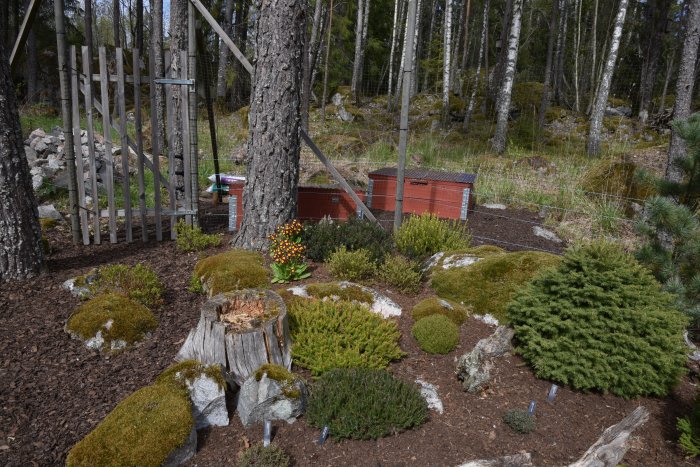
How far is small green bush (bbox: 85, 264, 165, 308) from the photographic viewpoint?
16.0 feet

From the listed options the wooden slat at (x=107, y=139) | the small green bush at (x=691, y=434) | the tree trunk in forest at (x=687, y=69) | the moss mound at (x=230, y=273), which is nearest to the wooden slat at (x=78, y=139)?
the wooden slat at (x=107, y=139)

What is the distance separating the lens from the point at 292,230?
5844 millimetres

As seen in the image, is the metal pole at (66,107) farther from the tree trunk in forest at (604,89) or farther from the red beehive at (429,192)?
the tree trunk in forest at (604,89)

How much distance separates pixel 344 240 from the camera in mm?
5809

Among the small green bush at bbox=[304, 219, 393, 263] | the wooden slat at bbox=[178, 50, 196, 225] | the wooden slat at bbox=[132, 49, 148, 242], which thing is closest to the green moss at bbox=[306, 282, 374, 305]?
the small green bush at bbox=[304, 219, 393, 263]

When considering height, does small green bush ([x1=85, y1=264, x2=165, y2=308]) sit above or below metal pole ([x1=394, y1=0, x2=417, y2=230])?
below

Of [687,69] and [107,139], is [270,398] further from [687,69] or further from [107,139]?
[687,69]

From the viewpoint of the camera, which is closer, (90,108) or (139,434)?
(139,434)

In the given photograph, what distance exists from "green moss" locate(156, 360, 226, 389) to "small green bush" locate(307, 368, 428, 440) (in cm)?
69

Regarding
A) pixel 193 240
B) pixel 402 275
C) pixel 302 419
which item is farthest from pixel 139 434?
pixel 193 240

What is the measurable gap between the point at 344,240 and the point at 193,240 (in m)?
2.17

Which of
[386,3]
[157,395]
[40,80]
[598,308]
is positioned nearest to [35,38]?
[40,80]

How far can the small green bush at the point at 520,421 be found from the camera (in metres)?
3.19

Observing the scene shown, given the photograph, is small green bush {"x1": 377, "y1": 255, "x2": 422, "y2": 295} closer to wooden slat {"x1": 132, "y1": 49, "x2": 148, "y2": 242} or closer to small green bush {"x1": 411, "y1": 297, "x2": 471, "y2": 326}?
small green bush {"x1": 411, "y1": 297, "x2": 471, "y2": 326}
